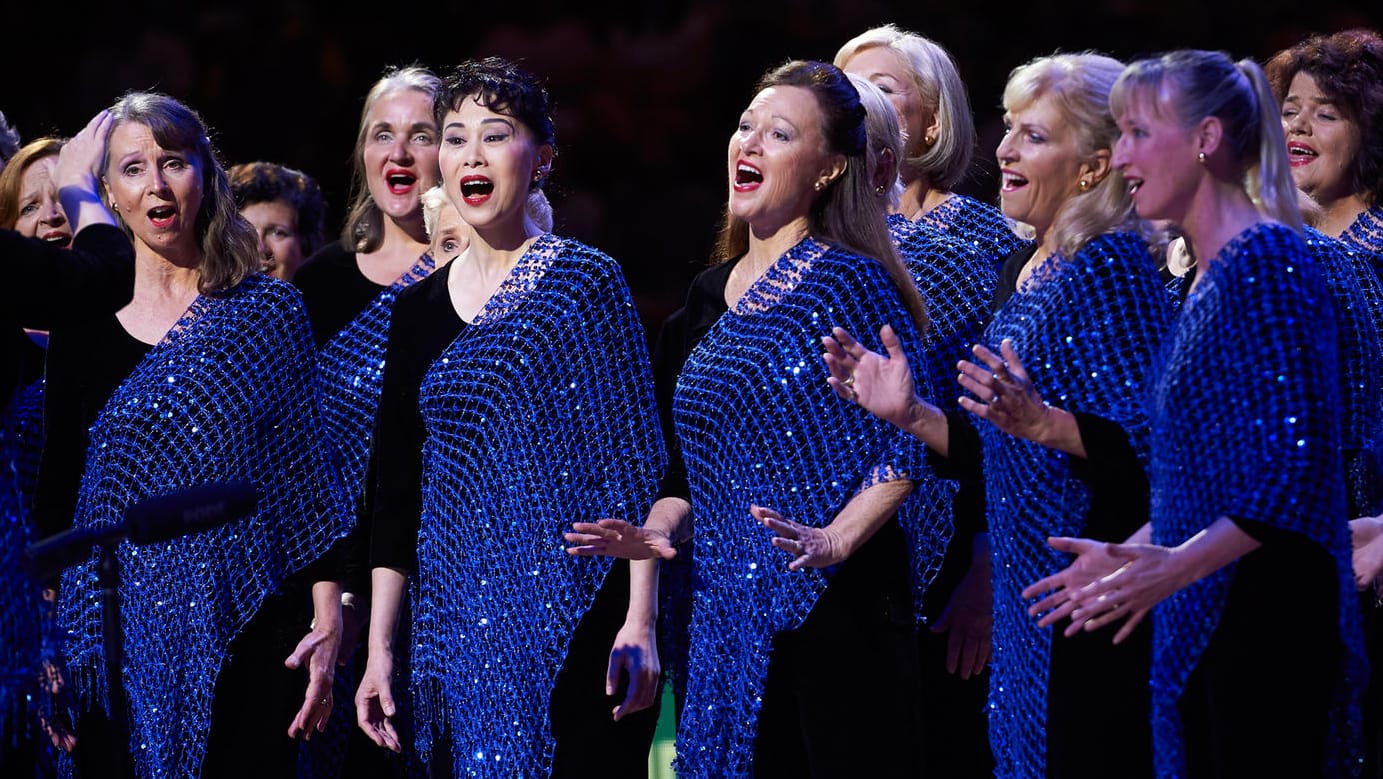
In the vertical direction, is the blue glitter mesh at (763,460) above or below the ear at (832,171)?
below

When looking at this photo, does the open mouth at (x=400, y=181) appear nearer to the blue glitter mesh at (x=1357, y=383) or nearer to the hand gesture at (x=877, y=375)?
the hand gesture at (x=877, y=375)

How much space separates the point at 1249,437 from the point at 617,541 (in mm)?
818

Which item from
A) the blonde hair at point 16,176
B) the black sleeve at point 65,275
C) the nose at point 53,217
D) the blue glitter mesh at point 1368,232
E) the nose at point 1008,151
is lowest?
the black sleeve at point 65,275

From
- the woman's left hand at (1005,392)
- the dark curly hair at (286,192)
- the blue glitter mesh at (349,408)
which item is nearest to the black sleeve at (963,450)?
the woman's left hand at (1005,392)

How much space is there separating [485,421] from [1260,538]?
3.46 ft

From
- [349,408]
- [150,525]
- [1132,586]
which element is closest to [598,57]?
[349,408]

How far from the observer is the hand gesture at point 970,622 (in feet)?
8.57

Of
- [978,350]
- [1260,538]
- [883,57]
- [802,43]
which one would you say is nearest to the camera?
[1260,538]

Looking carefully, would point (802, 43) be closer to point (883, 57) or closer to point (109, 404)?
point (883, 57)

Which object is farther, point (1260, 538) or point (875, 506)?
point (875, 506)

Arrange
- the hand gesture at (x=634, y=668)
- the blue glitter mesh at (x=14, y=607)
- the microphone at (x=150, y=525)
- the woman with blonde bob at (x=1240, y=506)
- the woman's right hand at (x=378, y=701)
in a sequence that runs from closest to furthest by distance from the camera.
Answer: the microphone at (x=150, y=525), the woman with blonde bob at (x=1240, y=506), the blue glitter mesh at (x=14, y=607), the hand gesture at (x=634, y=668), the woman's right hand at (x=378, y=701)

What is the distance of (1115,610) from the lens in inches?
75.6

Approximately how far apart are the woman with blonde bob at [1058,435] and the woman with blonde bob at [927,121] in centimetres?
51

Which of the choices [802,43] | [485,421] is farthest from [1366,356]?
[802,43]
